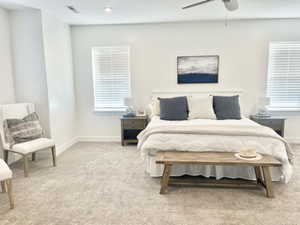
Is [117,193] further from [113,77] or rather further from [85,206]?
[113,77]

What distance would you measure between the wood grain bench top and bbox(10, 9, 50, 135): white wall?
251cm

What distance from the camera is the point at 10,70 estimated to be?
162 inches

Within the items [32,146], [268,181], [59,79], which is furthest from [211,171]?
[59,79]

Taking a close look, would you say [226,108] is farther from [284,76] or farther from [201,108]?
[284,76]

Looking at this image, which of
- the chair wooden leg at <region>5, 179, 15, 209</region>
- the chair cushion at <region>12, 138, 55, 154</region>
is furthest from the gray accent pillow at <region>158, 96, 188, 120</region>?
the chair wooden leg at <region>5, 179, 15, 209</region>

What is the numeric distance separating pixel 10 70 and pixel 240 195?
419 cm

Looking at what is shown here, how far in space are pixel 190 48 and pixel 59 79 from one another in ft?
9.35

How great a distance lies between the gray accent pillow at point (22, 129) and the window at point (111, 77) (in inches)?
68.5

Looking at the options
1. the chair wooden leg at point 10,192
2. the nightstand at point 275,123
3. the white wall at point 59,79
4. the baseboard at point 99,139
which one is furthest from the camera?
the baseboard at point 99,139

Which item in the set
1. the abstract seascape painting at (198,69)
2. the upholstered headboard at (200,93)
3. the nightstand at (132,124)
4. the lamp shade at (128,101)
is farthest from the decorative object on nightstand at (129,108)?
the abstract seascape painting at (198,69)

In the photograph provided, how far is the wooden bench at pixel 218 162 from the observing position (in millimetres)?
2752

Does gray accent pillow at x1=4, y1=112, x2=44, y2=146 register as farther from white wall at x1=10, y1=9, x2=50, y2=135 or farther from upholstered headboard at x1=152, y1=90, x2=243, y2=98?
upholstered headboard at x1=152, y1=90, x2=243, y2=98

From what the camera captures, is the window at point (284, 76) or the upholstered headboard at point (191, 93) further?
the upholstered headboard at point (191, 93)

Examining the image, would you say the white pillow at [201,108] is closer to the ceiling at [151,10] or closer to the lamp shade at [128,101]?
the lamp shade at [128,101]
